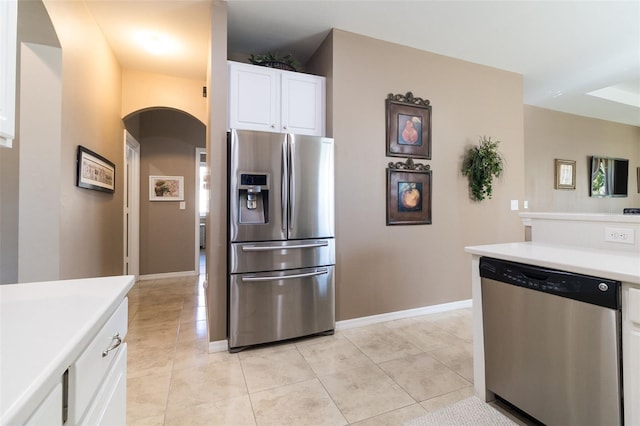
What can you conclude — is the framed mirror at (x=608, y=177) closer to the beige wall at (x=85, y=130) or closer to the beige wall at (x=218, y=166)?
the beige wall at (x=218, y=166)

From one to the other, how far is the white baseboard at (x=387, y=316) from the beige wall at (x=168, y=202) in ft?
9.38

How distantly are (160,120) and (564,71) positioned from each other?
5820 millimetres

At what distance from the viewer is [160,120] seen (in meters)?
4.70

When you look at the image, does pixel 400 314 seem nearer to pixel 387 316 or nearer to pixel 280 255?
pixel 387 316

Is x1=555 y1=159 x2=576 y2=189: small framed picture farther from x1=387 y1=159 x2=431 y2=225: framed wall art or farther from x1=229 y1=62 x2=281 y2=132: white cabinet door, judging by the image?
x1=229 y1=62 x2=281 y2=132: white cabinet door

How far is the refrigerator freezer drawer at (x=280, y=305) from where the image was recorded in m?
2.29

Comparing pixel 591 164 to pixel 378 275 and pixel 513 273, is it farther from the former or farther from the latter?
pixel 513 273

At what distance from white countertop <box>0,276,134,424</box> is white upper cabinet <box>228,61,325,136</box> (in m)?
1.83

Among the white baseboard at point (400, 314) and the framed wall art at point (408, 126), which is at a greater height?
the framed wall art at point (408, 126)

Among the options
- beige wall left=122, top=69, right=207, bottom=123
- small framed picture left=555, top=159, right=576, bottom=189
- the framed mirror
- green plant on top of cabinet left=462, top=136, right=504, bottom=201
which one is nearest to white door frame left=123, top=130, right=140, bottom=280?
beige wall left=122, top=69, right=207, bottom=123

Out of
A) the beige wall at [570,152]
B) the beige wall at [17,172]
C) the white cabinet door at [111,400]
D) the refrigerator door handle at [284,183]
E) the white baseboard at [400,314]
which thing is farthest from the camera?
the beige wall at [570,152]

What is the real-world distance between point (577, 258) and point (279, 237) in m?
1.86

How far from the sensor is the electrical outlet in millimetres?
1497

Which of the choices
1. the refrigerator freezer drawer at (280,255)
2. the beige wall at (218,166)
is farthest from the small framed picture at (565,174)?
the beige wall at (218,166)
